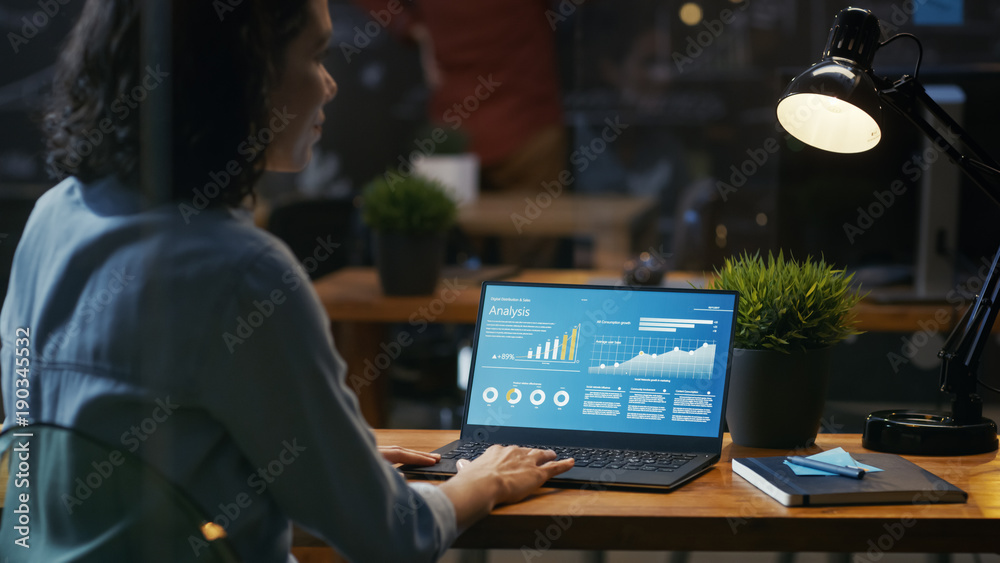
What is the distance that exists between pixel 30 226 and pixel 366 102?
4.76m

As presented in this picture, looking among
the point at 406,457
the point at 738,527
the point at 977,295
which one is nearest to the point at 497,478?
the point at 406,457

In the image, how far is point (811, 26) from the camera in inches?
155

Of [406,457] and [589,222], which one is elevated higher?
[589,222]

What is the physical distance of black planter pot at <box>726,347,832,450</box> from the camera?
4.39 feet

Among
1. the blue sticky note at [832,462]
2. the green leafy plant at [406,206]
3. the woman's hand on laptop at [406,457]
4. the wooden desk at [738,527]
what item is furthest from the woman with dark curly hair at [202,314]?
the green leafy plant at [406,206]

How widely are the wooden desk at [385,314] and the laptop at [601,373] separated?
3.01 feet

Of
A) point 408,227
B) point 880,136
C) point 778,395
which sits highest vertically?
point 880,136

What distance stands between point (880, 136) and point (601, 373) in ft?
1.72

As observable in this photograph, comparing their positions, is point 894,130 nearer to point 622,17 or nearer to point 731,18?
point 731,18

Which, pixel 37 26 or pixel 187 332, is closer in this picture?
pixel 187 332

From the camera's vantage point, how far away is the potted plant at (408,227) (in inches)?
98.1

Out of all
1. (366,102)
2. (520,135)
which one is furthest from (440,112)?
(366,102)

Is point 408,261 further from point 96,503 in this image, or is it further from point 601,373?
point 96,503

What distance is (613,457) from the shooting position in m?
1.27
